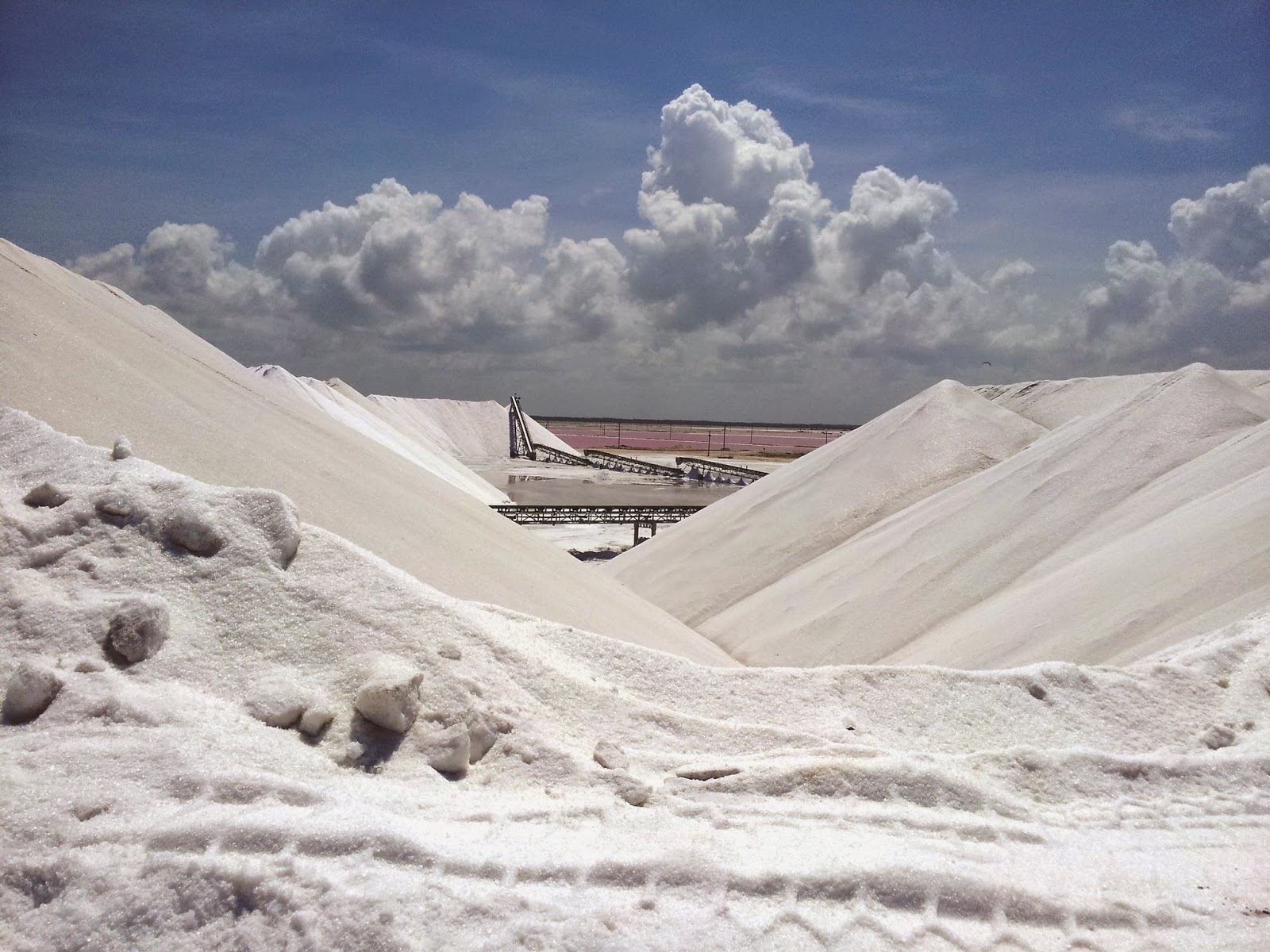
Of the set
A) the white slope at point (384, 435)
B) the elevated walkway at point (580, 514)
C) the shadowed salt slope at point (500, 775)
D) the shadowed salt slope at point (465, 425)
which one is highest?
the shadowed salt slope at point (465, 425)

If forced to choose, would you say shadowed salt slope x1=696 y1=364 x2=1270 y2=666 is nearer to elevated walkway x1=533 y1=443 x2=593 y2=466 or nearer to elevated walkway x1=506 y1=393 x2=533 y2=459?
elevated walkway x1=533 y1=443 x2=593 y2=466

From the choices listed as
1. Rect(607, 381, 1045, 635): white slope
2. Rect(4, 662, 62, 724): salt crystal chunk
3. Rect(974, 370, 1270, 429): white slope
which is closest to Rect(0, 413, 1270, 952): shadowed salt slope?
Rect(4, 662, 62, 724): salt crystal chunk

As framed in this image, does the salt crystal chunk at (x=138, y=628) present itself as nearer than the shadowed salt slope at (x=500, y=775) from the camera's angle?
No

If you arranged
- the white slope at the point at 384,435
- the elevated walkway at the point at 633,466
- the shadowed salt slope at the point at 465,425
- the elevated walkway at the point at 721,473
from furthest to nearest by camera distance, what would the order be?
the shadowed salt slope at the point at 465,425, the elevated walkway at the point at 633,466, the elevated walkway at the point at 721,473, the white slope at the point at 384,435

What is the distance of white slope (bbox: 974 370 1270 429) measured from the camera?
11805 millimetres

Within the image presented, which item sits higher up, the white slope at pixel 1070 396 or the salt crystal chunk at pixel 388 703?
the white slope at pixel 1070 396

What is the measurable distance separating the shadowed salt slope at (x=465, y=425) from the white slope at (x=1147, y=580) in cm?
2947

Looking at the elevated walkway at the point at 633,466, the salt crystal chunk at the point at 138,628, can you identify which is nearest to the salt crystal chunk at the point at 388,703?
the salt crystal chunk at the point at 138,628

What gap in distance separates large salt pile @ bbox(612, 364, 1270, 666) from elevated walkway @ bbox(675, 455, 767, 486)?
14277 millimetres

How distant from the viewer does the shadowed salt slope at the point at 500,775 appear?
5.41 feet

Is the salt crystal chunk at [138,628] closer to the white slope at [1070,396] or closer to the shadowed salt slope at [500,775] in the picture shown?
the shadowed salt slope at [500,775]

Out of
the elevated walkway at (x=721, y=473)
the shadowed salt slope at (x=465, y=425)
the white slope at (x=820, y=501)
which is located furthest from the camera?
the shadowed salt slope at (x=465, y=425)

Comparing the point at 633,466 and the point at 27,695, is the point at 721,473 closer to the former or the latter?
the point at 633,466

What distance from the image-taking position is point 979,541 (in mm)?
7488
